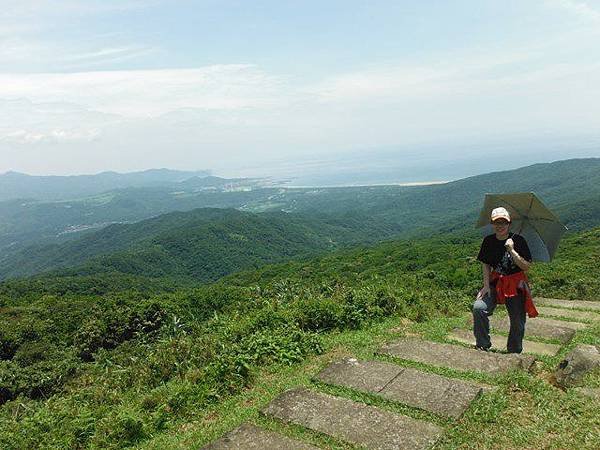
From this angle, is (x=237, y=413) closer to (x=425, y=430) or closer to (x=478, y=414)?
(x=425, y=430)

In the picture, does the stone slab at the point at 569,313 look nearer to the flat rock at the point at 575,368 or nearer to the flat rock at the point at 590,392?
the flat rock at the point at 575,368

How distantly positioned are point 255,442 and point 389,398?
1.37 metres

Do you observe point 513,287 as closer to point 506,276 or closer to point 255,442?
point 506,276

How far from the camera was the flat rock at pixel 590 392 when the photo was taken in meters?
3.94

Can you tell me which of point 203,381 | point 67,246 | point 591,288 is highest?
point 203,381

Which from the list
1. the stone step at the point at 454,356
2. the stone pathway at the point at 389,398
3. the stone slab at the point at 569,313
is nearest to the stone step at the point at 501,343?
the stone pathway at the point at 389,398

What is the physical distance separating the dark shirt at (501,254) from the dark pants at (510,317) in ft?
0.95

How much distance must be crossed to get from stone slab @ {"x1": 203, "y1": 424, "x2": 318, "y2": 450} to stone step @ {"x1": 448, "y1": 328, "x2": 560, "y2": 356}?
322cm

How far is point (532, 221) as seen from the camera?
17.3ft

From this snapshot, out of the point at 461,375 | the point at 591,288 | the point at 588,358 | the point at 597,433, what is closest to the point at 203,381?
the point at 461,375

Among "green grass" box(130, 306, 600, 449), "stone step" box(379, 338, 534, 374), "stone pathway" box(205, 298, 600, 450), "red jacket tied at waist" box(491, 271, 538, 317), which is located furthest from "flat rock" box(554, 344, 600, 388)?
"red jacket tied at waist" box(491, 271, 538, 317)

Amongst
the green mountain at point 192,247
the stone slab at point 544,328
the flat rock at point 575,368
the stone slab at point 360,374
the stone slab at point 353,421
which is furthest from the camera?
the green mountain at point 192,247

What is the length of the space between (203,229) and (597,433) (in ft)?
374

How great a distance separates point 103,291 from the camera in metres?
54.5
